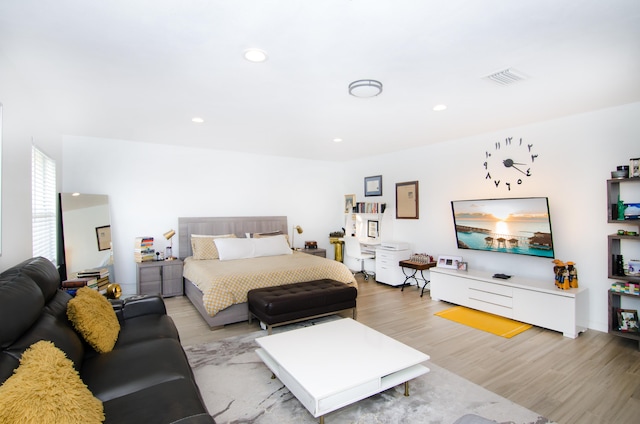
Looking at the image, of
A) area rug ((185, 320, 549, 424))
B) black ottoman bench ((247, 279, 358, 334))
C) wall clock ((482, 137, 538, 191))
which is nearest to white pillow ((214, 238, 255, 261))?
black ottoman bench ((247, 279, 358, 334))

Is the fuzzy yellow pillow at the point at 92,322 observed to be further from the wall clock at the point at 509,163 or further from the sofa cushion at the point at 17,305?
the wall clock at the point at 509,163

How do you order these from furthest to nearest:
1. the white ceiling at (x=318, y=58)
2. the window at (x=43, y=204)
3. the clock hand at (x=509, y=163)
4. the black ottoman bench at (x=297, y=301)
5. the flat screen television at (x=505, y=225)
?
the clock hand at (x=509, y=163) < the flat screen television at (x=505, y=225) < the black ottoman bench at (x=297, y=301) < the window at (x=43, y=204) < the white ceiling at (x=318, y=58)

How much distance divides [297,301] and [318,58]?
7.96 feet

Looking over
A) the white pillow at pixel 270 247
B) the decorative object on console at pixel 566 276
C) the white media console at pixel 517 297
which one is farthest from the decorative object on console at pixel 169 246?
the decorative object on console at pixel 566 276

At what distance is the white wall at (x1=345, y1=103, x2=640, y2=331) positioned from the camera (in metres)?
3.52

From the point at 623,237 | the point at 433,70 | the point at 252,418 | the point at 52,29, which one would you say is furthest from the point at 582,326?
the point at 52,29

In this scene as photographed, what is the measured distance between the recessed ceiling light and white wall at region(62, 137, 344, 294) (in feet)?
12.1

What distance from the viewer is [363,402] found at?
7.61ft

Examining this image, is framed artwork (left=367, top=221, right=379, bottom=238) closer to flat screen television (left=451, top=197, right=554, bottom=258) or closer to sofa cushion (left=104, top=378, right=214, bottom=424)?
flat screen television (left=451, top=197, right=554, bottom=258)

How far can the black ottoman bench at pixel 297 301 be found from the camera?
→ 11.2ft

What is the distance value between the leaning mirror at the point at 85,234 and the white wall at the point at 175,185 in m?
0.22

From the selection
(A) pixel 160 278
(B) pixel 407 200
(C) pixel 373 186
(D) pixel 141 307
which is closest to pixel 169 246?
(A) pixel 160 278

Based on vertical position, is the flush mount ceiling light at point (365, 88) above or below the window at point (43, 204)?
above

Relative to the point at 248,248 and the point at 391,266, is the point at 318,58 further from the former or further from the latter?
the point at 391,266
